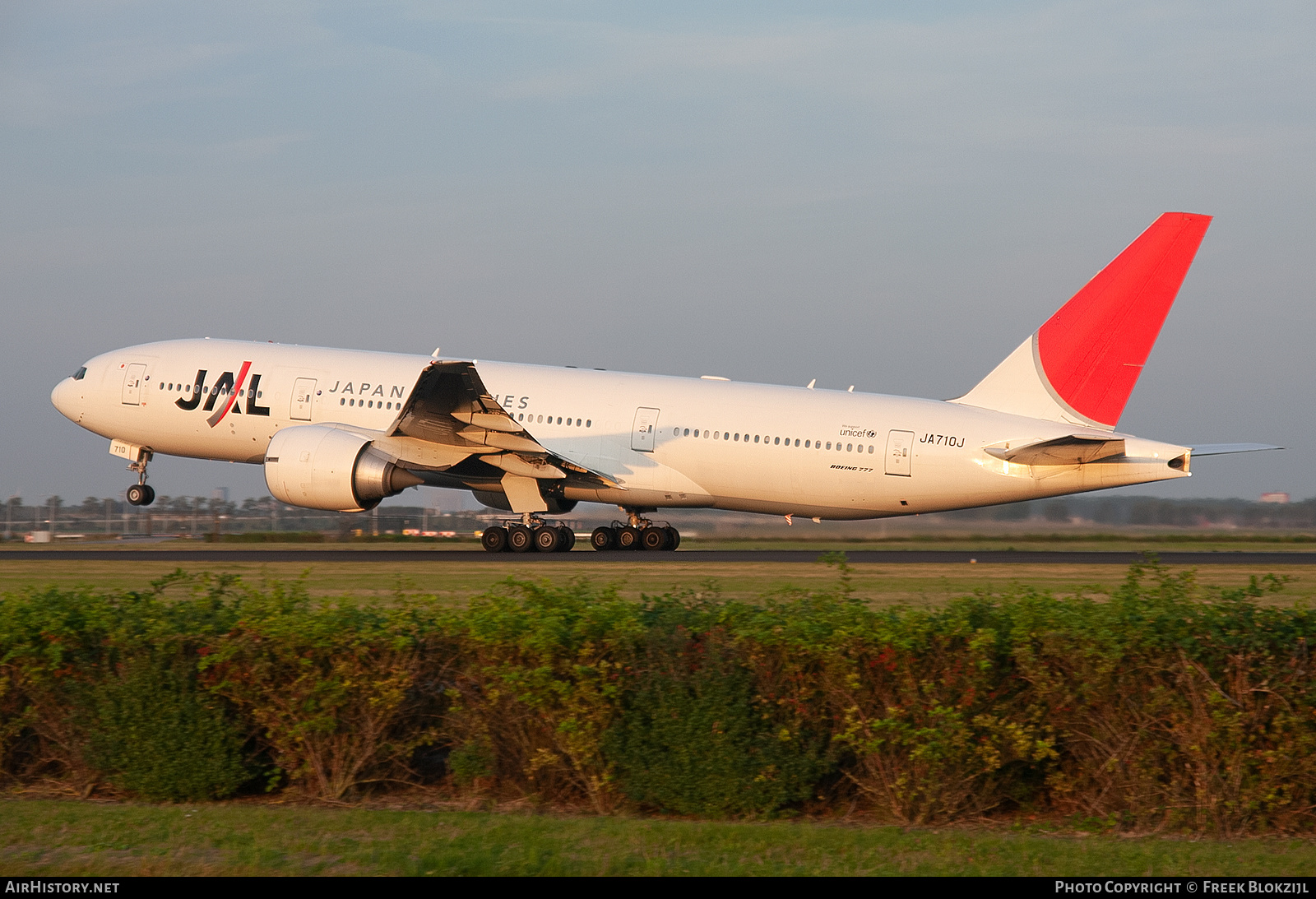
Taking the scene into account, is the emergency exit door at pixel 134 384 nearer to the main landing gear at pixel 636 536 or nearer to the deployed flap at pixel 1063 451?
the main landing gear at pixel 636 536

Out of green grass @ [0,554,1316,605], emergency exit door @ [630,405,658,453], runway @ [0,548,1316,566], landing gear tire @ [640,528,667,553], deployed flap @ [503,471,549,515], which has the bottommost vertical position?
green grass @ [0,554,1316,605]

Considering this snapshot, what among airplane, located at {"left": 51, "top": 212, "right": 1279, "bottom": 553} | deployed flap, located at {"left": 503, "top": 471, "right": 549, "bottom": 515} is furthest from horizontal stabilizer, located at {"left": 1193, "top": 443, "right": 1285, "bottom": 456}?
deployed flap, located at {"left": 503, "top": 471, "right": 549, "bottom": 515}

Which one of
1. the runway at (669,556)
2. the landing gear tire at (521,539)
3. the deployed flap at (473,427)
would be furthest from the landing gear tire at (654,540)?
the landing gear tire at (521,539)

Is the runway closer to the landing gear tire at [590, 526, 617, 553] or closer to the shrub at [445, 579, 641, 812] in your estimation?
the landing gear tire at [590, 526, 617, 553]

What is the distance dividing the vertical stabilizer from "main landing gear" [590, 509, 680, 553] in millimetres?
9451

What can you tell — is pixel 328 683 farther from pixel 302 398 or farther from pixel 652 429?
pixel 302 398

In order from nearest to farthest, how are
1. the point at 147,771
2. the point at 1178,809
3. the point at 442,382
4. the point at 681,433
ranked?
1. the point at 1178,809
2. the point at 147,771
3. the point at 442,382
4. the point at 681,433

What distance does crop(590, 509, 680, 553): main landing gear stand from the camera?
1248 inches

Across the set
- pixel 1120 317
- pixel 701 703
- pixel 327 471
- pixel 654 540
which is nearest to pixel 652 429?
pixel 654 540

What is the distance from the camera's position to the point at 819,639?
8883 mm

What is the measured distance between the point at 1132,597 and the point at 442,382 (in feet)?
68.7

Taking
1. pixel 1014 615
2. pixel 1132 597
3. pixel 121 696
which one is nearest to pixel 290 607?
pixel 121 696

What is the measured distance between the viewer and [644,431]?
3048cm

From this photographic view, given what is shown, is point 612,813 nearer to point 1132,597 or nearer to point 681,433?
point 1132,597
